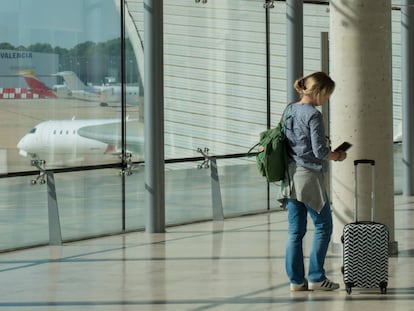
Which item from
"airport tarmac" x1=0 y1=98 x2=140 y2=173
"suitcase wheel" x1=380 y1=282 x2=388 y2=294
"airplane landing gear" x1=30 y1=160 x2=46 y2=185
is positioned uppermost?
"airport tarmac" x1=0 y1=98 x2=140 y2=173

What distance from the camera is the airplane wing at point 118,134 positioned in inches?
536

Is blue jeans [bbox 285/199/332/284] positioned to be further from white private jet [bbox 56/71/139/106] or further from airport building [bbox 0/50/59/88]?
white private jet [bbox 56/71/139/106]

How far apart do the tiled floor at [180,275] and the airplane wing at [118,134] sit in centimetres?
131

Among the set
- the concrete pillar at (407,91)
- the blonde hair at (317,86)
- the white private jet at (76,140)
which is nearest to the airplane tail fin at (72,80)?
the white private jet at (76,140)

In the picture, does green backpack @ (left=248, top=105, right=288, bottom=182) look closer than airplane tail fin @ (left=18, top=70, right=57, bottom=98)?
Yes

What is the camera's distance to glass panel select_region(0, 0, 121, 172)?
40.9 ft

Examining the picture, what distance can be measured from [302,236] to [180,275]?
1.58 metres

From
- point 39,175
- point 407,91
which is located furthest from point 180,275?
point 407,91

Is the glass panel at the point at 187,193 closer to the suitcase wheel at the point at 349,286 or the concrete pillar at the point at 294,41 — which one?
the concrete pillar at the point at 294,41

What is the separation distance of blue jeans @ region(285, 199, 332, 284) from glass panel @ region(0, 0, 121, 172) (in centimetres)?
472

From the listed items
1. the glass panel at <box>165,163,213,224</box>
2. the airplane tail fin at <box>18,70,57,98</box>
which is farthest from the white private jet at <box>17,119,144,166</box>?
the glass panel at <box>165,163,213,224</box>

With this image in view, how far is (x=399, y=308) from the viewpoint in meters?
8.10

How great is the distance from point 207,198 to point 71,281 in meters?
5.81

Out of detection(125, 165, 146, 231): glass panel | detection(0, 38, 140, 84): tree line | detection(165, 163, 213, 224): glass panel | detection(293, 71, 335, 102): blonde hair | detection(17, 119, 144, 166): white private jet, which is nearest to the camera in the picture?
detection(293, 71, 335, 102): blonde hair
